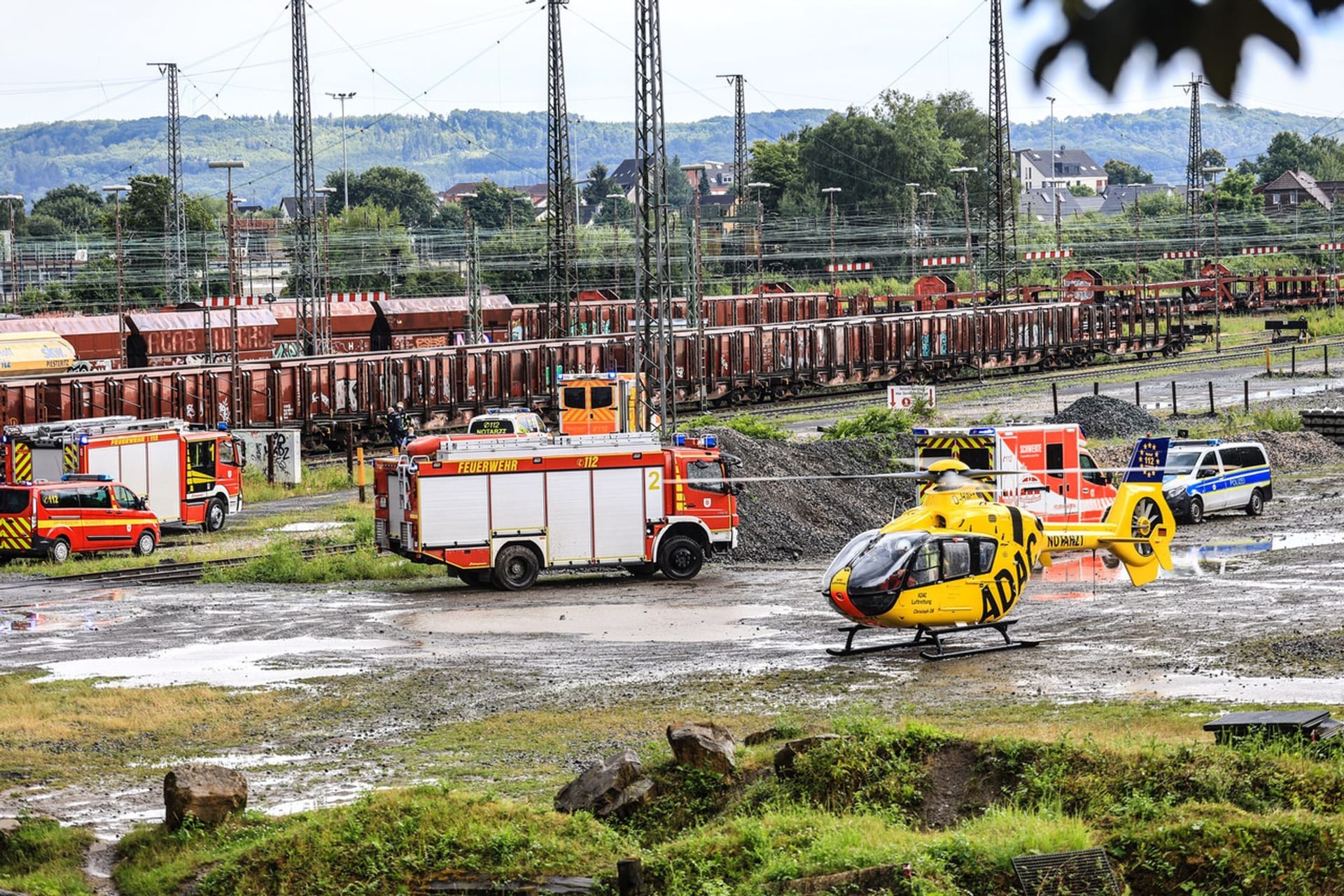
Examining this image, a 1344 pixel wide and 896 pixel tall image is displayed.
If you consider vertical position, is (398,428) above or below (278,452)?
above

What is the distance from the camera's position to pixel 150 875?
12094 millimetres

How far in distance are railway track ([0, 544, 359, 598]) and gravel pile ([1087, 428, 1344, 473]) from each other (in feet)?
64.8

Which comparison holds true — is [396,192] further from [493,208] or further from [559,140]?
[559,140]

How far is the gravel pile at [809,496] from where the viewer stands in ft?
108

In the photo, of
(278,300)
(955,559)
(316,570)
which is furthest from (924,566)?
(278,300)

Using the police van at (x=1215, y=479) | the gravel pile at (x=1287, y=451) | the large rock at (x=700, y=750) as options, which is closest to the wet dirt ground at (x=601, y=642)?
the police van at (x=1215, y=479)

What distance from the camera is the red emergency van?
3195 centimetres

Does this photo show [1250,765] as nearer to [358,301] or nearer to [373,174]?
[358,301]

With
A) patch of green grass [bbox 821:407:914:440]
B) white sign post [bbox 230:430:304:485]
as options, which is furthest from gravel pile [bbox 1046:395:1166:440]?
white sign post [bbox 230:430:304:485]

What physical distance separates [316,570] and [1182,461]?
18.2 meters

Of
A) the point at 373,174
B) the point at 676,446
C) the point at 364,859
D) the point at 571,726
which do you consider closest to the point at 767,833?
the point at 364,859

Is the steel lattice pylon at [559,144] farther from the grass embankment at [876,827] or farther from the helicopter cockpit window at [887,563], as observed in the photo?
the grass embankment at [876,827]

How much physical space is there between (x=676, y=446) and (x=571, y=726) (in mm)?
12021

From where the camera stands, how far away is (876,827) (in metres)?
11.0
